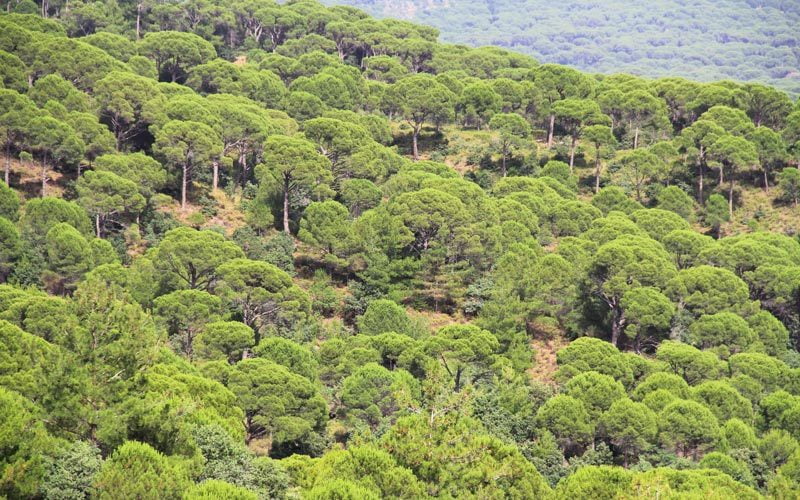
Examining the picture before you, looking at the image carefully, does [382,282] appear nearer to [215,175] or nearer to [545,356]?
[545,356]

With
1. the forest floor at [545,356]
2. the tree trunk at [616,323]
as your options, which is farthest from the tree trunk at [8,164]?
the tree trunk at [616,323]

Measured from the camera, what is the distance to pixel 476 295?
163ft

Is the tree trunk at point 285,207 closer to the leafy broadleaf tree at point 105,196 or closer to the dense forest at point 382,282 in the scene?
the dense forest at point 382,282

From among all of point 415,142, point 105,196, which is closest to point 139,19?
point 415,142

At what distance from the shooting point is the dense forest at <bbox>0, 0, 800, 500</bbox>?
21.7 meters

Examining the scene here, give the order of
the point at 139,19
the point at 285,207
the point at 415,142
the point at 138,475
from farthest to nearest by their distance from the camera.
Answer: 1. the point at 139,19
2. the point at 415,142
3. the point at 285,207
4. the point at 138,475

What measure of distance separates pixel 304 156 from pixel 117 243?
44.0 ft

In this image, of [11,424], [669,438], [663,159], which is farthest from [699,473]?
[663,159]

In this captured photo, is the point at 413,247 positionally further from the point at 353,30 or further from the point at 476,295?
the point at 353,30

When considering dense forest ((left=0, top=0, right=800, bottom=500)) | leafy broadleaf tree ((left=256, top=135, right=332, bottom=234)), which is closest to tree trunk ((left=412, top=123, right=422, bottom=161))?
dense forest ((left=0, top=0, right=800, bottom=500))

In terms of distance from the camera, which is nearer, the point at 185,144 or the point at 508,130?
the point at 185,144

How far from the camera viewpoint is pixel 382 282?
48500 millimetres

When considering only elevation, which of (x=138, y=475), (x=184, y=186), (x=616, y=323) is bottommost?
(x=616, y=323)

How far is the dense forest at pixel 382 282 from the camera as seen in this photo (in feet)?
71.1
